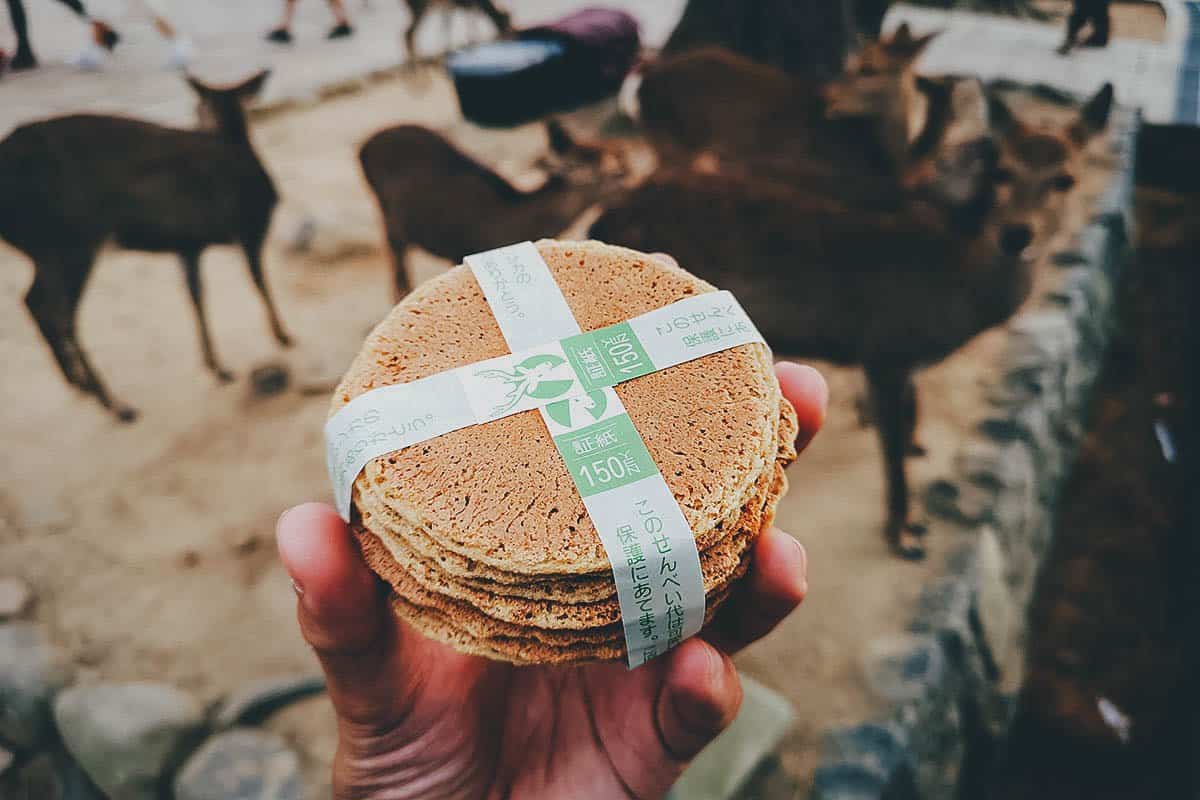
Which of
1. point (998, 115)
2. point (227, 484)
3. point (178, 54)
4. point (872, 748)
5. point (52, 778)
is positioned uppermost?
point (178, 54)

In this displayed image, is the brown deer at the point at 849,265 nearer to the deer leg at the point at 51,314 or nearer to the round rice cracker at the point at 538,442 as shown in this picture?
the round rice cracker at the point at 538,442

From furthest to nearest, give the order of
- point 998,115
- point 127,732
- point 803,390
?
1. point 998,115
2. point 127,732
3. point 803,390

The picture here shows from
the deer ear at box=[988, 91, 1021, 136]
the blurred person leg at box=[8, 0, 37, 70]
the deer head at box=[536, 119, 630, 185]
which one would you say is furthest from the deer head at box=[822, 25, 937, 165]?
the blurred person leg at box=[8, 0, 37, 70]

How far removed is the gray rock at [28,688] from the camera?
6.18ft

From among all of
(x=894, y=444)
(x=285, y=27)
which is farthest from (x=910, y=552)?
(x=285, y=27)

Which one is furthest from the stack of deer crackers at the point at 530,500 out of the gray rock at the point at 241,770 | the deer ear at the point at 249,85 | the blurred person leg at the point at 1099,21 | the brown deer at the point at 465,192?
the blurred person leg at the point at 1099,21

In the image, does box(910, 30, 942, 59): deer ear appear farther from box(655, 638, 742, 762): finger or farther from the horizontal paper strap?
box(655, 638, 742, 762): finger

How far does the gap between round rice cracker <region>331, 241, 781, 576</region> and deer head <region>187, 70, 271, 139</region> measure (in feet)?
6.11

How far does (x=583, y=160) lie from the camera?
2.71 m

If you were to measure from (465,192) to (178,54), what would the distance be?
3.84 ft

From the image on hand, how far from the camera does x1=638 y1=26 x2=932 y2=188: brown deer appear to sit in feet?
9.83

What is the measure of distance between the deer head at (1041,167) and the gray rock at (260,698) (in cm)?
229

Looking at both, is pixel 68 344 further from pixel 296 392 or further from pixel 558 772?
pixel 558 772

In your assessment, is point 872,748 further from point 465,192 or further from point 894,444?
point 465,192
